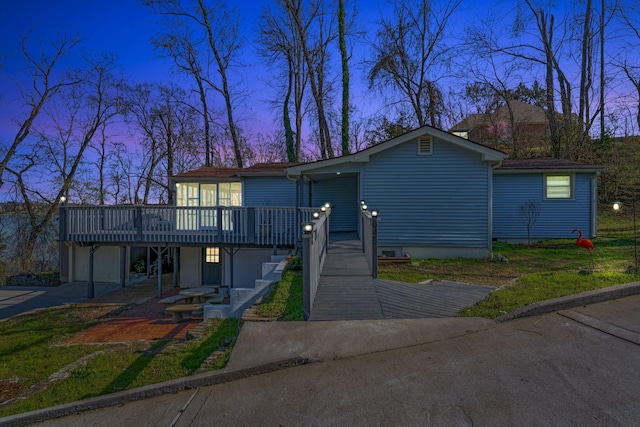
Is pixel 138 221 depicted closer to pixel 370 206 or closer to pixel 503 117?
pixel 370 206

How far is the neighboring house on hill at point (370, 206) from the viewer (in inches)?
451

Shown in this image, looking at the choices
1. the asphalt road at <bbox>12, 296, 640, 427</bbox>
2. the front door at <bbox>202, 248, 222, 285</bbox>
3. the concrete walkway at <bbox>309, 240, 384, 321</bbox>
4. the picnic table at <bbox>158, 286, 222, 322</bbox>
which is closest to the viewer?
the asphalt road at <bbox>12, 296, 640, 427</bbox>

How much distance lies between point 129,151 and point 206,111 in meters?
6.16

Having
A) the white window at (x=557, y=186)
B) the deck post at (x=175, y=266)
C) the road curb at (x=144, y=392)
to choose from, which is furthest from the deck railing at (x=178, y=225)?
the white window at (x=557, y=186)

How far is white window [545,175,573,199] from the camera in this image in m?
14.1

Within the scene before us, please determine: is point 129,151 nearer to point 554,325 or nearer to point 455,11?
point 455,11

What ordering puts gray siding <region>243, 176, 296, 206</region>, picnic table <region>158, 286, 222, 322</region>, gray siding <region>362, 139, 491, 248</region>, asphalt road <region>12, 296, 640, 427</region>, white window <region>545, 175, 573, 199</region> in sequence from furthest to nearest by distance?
1. gray siding <region>243, 176, 296, 206</region>
2. white window <region>545, 175, 573, 199</region>
3. gray siding <region>362, 139, 491, 248</region>
4. picnic table <region>158, 286, 222, 322</region>
5. asphalt road <region>12, 296, 640, 427</region>

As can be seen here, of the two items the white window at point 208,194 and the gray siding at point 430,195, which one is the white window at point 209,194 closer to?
the white window at point 208,194

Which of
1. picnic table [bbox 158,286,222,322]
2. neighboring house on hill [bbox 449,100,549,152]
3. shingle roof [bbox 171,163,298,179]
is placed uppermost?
neighboring house on hill [bbox 449,100,549,152]

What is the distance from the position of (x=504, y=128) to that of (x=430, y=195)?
661 inches

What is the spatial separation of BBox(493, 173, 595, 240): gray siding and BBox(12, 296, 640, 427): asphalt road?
36.3ft

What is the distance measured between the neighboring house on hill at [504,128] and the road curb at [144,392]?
893 inches

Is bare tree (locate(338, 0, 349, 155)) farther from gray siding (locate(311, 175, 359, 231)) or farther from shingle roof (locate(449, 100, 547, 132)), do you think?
gray siding (locate(311, 175, 359, 231))

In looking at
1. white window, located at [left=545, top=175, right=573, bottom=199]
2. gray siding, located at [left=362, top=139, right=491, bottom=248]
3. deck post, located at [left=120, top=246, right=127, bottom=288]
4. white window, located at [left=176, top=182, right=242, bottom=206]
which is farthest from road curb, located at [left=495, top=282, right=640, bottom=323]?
deck post, located at [left=120, top=246, right=127, bottom=288]
